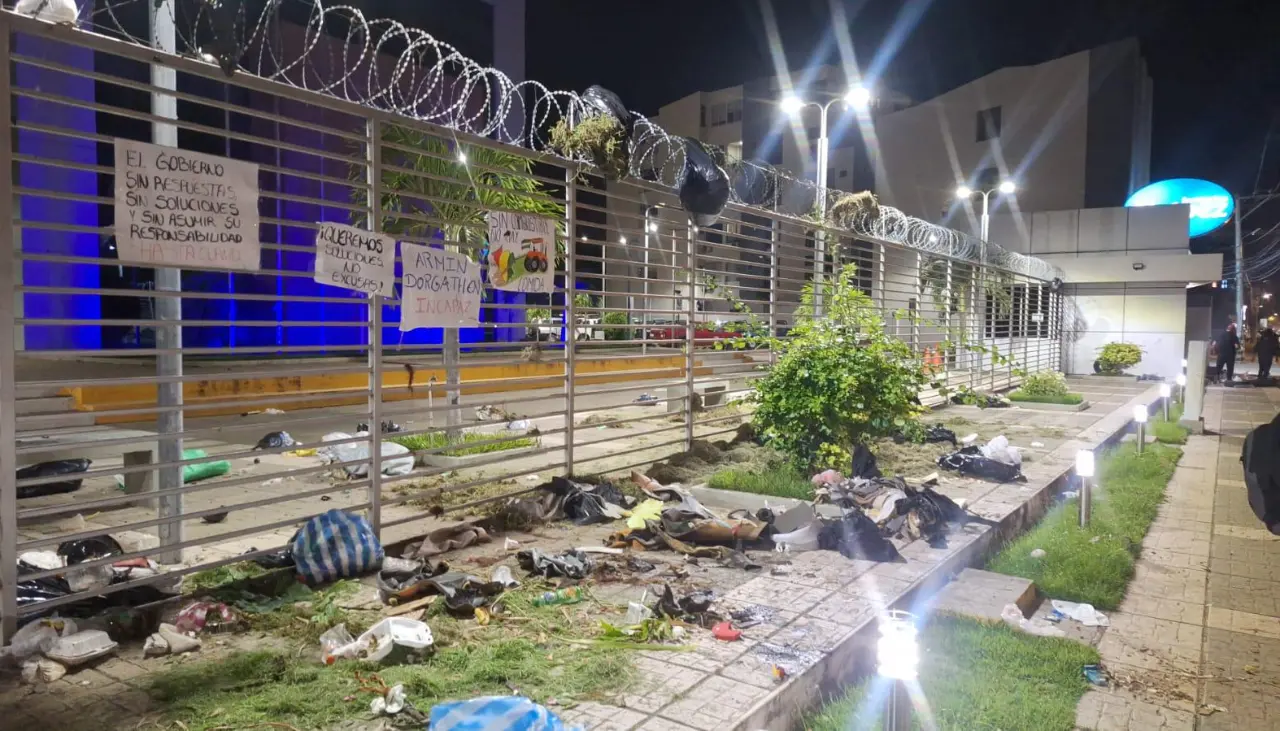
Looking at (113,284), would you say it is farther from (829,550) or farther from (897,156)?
(897,156)

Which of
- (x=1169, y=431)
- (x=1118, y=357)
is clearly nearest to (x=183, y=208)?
(x=1169, y=431)

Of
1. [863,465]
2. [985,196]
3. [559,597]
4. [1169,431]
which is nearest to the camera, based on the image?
[559,597]

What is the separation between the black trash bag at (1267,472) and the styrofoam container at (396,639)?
3.77m

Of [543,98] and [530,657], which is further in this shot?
[543,98]

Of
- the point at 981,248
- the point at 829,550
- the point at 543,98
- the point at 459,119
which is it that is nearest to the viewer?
the point at 829,550

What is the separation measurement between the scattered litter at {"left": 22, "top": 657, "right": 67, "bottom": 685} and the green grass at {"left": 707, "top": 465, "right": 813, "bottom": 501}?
218 inches

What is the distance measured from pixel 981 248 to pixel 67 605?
1941 cm

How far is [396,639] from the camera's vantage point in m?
4.05

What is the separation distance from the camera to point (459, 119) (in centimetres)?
665

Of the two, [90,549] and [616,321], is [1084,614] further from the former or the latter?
[616,321]

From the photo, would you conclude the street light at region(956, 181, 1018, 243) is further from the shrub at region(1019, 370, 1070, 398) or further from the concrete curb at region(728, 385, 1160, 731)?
the concrete curb at region(728, 385, 1160, 731)

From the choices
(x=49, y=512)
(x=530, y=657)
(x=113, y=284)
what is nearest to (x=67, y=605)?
(x=49, y=512)

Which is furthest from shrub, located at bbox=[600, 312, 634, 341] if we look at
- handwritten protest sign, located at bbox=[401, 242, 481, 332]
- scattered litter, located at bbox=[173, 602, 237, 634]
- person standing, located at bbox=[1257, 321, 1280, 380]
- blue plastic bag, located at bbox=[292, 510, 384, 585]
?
person standing, located at bbox=[1257, 321, 1280, 380]

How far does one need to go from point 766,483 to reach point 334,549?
432cm
